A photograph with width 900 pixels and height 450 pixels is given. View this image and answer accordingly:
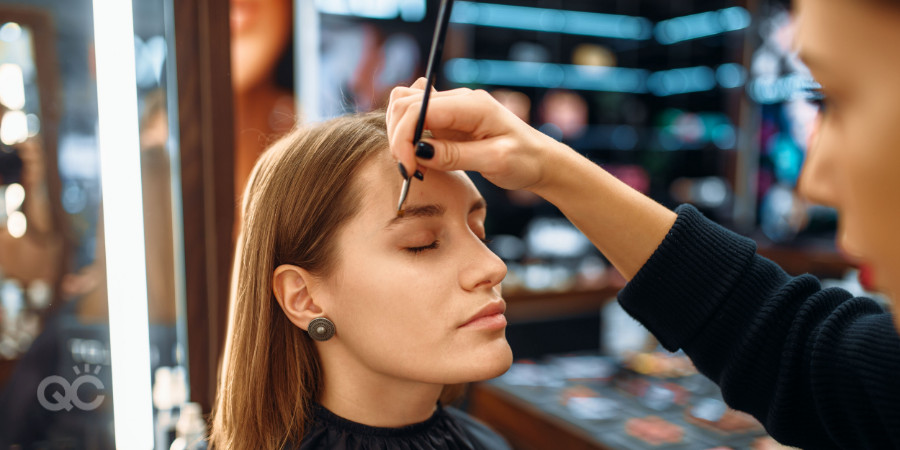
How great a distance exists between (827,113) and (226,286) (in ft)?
3.74

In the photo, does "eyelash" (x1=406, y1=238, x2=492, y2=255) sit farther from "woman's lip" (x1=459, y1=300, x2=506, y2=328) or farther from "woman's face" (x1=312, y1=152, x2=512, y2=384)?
"woman's lip" (x1=459, y1=300, x2=506, y2=328)

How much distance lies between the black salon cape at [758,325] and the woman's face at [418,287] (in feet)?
0.88

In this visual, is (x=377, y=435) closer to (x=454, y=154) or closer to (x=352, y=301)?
(x=352, y=301)

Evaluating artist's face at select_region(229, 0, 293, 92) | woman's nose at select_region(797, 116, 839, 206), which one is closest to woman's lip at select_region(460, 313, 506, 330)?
woman's nose at select_region(797, 116, 839, 206)

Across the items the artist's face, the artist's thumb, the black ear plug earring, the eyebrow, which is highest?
the artist's face

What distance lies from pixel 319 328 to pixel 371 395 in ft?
0.51

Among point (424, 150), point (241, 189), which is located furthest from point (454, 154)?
point (241, 189)

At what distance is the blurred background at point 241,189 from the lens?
42.7 inches

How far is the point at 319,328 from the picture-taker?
1035mm

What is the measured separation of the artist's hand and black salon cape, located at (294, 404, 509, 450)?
491 millimetres

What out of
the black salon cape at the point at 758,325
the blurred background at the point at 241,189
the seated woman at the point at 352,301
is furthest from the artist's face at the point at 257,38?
the black salon cape at the point at 758,325

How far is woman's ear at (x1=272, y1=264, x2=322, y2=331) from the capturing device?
1055mm

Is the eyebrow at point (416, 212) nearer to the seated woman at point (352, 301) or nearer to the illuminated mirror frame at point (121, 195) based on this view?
the seated woman at point (352, 301)

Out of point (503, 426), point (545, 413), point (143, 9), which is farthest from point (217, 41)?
point (503, 426)
